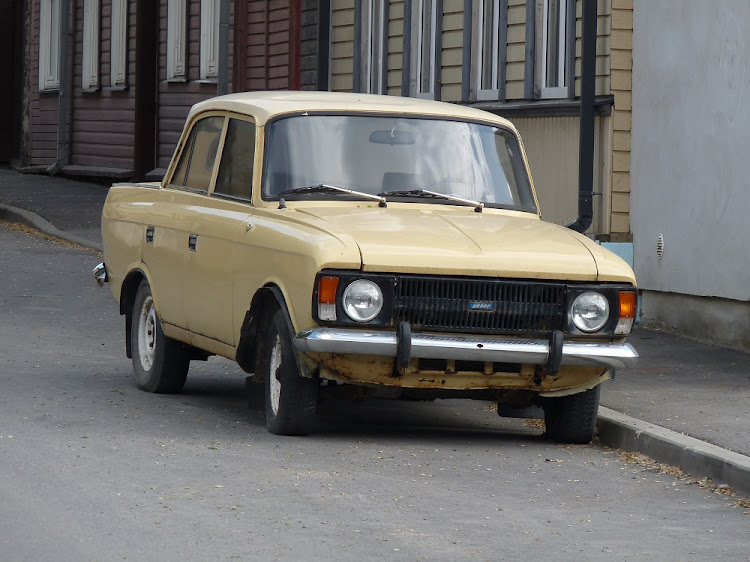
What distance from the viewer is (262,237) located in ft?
29.2

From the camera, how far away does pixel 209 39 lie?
2747cm

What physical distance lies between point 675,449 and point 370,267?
1.80 metres

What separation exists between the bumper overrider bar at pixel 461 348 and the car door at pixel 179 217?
184 cm

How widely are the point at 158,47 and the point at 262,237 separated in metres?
21.1

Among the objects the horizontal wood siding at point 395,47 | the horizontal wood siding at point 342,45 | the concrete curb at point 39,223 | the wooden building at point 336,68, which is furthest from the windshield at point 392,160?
the horizontal wood siding at point 342,45

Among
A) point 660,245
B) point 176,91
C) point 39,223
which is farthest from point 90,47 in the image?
point 660,245

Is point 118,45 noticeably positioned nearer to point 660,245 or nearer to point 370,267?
point 660,245

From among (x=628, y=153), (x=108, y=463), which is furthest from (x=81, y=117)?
(x=108, y=463)

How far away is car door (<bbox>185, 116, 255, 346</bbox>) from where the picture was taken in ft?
30.5

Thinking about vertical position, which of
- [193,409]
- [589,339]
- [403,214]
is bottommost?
[193,409]

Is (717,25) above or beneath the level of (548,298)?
above

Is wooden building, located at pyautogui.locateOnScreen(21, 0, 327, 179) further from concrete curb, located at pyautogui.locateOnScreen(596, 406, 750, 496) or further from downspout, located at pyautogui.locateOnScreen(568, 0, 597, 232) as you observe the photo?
concrete curb, located at pyautogui.locateOnScreen(596, 406, 750, 496)

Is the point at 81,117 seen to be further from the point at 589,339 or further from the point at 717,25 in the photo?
the point at 589,339

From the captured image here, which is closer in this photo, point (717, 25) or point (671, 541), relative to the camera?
point (671, 541)
